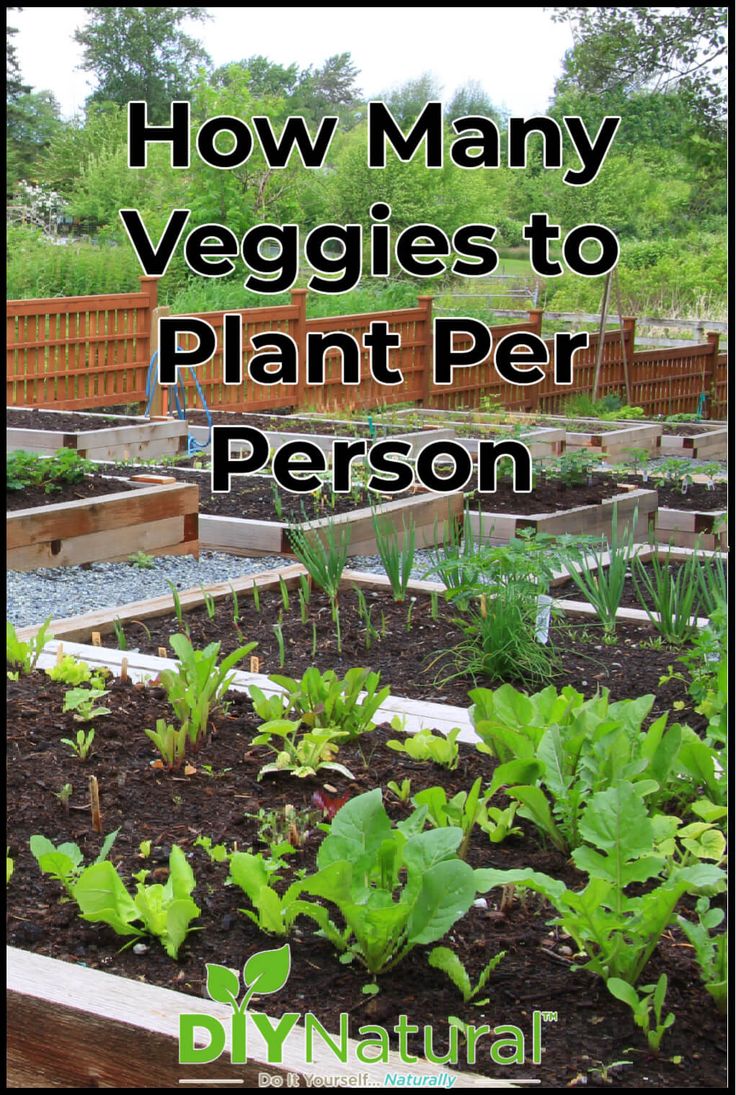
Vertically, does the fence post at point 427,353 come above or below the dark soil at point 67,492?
above

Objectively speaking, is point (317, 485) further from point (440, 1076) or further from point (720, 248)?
point (720, 248)

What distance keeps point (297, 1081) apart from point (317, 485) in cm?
413

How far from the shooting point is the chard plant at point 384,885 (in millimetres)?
1386

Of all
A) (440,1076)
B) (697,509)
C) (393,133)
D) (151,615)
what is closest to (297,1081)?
(440,1076)

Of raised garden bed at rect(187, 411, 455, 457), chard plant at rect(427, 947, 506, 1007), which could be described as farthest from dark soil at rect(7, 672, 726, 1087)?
raised garden bed at rect(187, 411, 455, 457)

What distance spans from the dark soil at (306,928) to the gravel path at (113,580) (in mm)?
1761

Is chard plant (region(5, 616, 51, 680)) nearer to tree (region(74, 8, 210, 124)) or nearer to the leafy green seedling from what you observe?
the leafy green seedling

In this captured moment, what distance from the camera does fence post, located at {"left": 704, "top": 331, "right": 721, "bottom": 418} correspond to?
1415 centimetres

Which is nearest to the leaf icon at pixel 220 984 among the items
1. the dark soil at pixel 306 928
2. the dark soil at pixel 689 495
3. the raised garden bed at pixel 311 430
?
the dark soil at pixel 306 928

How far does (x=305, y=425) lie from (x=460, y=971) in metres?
6.91

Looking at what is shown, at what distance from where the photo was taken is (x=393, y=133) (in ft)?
6.94

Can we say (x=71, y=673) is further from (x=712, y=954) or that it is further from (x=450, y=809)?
(x=712, y=954)

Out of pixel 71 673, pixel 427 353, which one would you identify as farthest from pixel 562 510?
pixel 427 353

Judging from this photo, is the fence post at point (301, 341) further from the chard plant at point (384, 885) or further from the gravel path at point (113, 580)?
the chard plant at point (384, 885)
